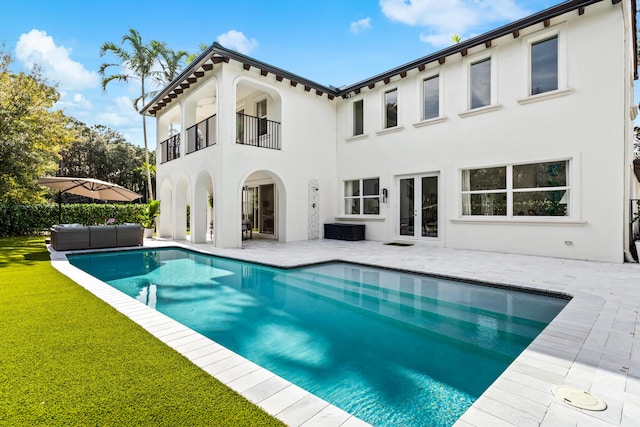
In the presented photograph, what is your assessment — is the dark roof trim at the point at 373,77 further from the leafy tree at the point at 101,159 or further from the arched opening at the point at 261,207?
the leafy tree at the point at 101,159

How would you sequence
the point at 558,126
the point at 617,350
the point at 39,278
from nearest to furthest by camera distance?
the point at 617,350 < the point at 39,278 < the point at 558,126

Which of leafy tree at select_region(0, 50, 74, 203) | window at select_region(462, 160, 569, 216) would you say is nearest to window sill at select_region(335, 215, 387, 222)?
window at select_region(462, 160, 569, 216)

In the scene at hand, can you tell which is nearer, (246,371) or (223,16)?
(246,371)

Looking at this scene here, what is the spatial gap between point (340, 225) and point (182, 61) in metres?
17.1

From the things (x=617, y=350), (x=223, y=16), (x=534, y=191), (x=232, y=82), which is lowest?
(x=617, y=350)

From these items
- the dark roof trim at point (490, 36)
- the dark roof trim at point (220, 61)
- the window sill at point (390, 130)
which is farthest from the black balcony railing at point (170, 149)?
the window sill at point (390, 130)

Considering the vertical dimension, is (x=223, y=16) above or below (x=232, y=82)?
above

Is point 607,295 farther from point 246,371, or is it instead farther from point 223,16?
point 223,16

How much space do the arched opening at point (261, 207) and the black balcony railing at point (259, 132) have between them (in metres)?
1.53

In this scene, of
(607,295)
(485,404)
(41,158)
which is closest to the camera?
(485,404)

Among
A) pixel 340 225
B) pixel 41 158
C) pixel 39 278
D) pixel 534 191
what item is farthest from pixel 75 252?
pixel 534 191

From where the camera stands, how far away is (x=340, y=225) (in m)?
14.4

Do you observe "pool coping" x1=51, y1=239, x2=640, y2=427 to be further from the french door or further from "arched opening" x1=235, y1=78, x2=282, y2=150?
"arched opening" x1=235, y1=78, x2=282, y2=150

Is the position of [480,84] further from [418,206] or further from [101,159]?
[101,159]
